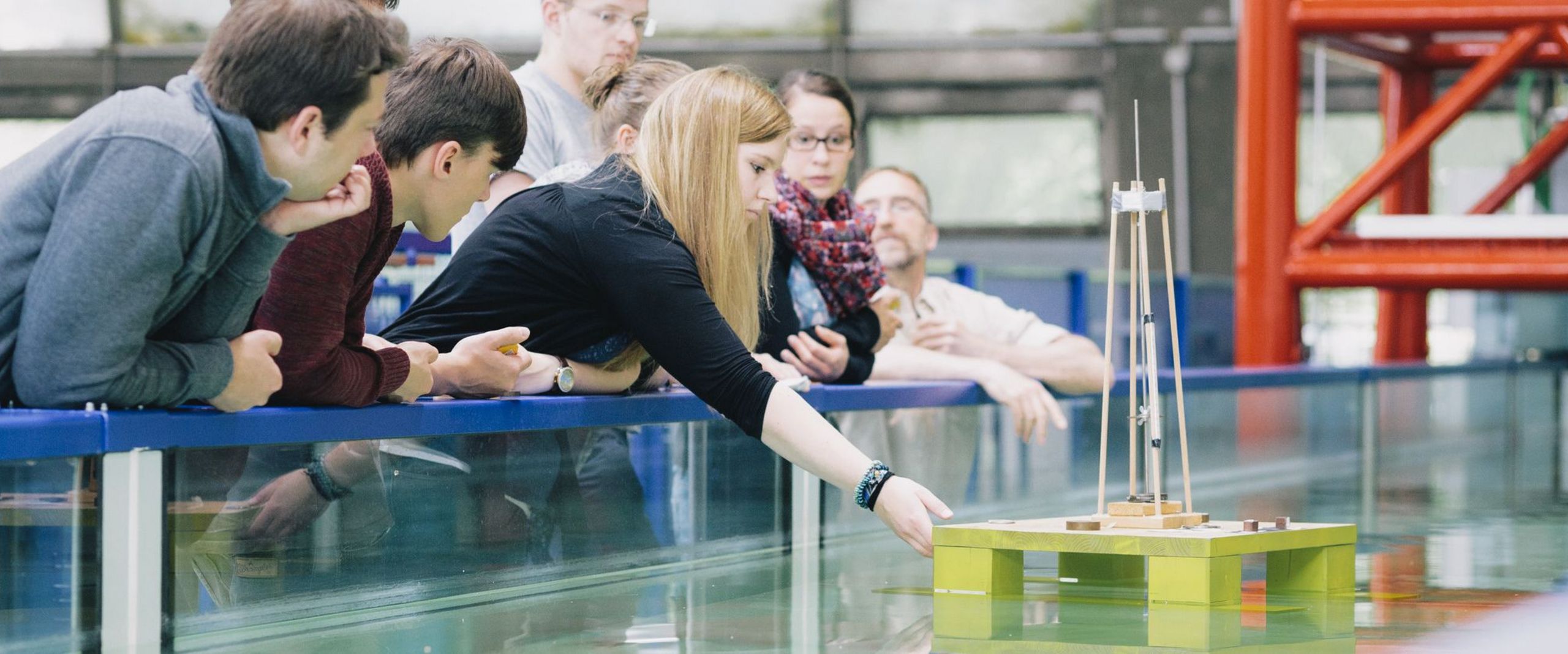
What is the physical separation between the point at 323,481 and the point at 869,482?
0.59m

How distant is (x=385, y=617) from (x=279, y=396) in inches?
11.1

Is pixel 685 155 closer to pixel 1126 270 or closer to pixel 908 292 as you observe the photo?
pixel 908 292

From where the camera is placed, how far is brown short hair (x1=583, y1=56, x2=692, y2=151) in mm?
2439

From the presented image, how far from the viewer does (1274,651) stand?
5.90 feet

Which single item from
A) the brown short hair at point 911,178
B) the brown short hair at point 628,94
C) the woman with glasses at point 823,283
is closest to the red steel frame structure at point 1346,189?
the brown short hair at point 911,178

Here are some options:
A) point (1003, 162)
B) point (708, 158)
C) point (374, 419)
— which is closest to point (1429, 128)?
point (708, 158)

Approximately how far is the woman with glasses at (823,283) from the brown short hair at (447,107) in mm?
841

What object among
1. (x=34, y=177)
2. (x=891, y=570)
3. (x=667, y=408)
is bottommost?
(x=891, y=570)

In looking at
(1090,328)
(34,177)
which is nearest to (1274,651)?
(34,177)

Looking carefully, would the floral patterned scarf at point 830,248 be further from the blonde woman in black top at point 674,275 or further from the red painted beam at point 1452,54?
the red painted beam at point 1452,54

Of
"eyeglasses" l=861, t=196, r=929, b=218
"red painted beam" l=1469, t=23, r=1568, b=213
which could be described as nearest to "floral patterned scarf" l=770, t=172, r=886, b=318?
"eyeglasses" l=861, t=196, r=929, b=218

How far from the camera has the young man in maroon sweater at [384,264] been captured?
6.04ft

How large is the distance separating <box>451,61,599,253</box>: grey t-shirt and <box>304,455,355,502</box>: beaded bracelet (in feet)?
3.05

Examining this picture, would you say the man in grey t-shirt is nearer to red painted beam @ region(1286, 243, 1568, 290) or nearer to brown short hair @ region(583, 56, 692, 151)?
brown short hair @ region(583, 56, 692, 151)
